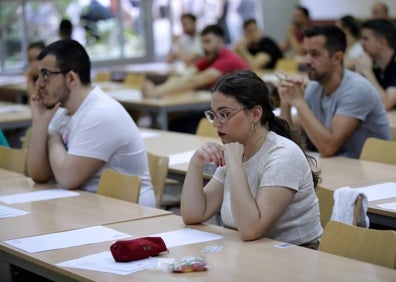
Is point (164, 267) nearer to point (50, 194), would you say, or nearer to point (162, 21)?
point (50, 194)

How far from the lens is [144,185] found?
438 cm

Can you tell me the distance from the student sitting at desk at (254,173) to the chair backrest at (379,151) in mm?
1346

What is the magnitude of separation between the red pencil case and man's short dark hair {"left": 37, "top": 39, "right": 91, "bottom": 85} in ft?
5.51

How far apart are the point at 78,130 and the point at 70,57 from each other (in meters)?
0.39

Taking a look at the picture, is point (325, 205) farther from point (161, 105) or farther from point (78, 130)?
point (161, 105)

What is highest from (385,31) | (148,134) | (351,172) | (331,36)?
(331,36)

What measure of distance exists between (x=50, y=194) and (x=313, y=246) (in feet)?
4.80

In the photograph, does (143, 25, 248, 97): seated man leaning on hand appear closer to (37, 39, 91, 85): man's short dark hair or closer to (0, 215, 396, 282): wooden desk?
(37, 39, 91, 85): man's short dark hair

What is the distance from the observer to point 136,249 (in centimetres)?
287

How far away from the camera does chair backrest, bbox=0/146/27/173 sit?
4875mm

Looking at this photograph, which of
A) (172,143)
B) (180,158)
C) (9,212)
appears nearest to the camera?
(9,212)

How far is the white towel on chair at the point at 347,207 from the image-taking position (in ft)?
10.7

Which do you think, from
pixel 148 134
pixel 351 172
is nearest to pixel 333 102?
pixel 351 172

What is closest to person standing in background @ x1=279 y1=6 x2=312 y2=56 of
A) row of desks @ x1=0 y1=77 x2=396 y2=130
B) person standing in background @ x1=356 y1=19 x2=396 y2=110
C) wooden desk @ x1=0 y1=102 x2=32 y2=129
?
row of desks @ x1=0 y1=77 x2=396 y2=130
